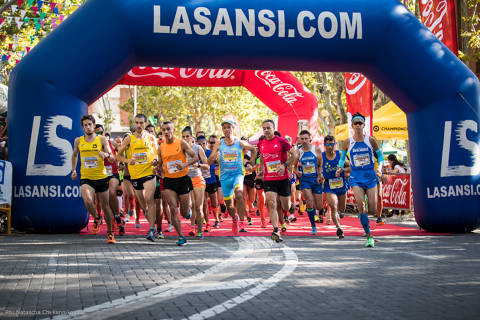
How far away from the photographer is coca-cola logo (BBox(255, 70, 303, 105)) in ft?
70.0

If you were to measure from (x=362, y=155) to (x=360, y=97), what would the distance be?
8.16 m

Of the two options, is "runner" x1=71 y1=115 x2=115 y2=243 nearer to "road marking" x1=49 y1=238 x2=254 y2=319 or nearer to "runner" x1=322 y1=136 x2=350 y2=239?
"road marking" x1=49 y1=238 x2=254 y2=319

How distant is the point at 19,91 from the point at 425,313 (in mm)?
9852

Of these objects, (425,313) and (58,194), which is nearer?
(425,313)

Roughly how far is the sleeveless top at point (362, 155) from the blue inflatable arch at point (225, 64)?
8.01ft

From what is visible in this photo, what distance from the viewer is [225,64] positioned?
12.9m

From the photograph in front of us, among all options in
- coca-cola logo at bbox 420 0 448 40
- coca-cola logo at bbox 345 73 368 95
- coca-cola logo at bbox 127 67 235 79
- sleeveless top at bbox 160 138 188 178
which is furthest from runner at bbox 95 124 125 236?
coca-cola logo at bbox 420 0 448 40

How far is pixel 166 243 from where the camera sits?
11.0 meters

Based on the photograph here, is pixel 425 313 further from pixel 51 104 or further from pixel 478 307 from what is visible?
pixel 51 104

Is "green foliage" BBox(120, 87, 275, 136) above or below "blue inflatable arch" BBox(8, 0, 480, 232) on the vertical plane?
above

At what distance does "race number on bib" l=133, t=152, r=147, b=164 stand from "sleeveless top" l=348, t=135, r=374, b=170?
12.3 ft

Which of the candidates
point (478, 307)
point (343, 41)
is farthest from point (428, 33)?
point (478, 307)

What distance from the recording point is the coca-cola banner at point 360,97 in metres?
18.0

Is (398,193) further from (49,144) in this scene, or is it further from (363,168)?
(49,144)
